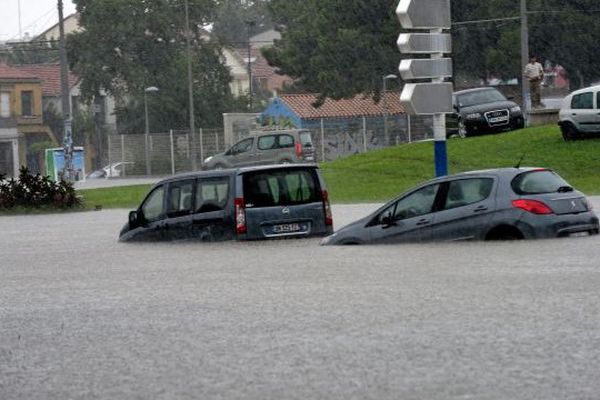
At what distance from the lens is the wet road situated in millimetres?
9852

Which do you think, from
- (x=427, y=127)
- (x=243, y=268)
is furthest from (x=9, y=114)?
(x=243, y=268)

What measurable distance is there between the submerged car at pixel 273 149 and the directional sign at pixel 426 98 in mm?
27705

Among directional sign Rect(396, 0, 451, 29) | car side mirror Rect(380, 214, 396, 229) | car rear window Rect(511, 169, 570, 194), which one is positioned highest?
directional sign Rect(396, 0, 451, 29)

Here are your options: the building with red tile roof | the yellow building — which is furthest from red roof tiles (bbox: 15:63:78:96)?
the building with red tile roof

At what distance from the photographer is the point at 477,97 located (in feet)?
173

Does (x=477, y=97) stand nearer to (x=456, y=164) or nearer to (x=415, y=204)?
(x=456, y=164)

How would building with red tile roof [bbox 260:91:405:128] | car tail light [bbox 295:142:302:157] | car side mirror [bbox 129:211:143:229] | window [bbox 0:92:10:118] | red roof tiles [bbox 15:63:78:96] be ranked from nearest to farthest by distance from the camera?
1. car side mirror [bbox 129:211:143:229]
2. car tail light [bbox 295:142:302:157]
3. building with red tile roof [bbox 260:91:405:128]
4. window [bbox 0:92:10:118]
5. red roof tiles [bbox 15:63:78:96]

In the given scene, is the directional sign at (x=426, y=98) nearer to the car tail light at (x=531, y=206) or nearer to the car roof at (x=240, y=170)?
the car roof at (x=240, y=170)

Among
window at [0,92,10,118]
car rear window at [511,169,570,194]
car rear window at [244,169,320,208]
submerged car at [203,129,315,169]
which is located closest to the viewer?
car rear window at [511,169,570,194]

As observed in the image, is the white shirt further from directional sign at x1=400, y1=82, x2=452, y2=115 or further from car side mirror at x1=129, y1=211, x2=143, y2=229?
car side mirror at x1=129, y1=211, x2=143, y2=229

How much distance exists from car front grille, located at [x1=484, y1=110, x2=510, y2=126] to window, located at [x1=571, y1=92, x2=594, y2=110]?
18.1 feet

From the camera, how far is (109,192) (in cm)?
5406

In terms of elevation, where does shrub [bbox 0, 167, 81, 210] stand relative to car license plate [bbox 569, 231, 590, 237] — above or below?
above

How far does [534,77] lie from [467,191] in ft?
102
